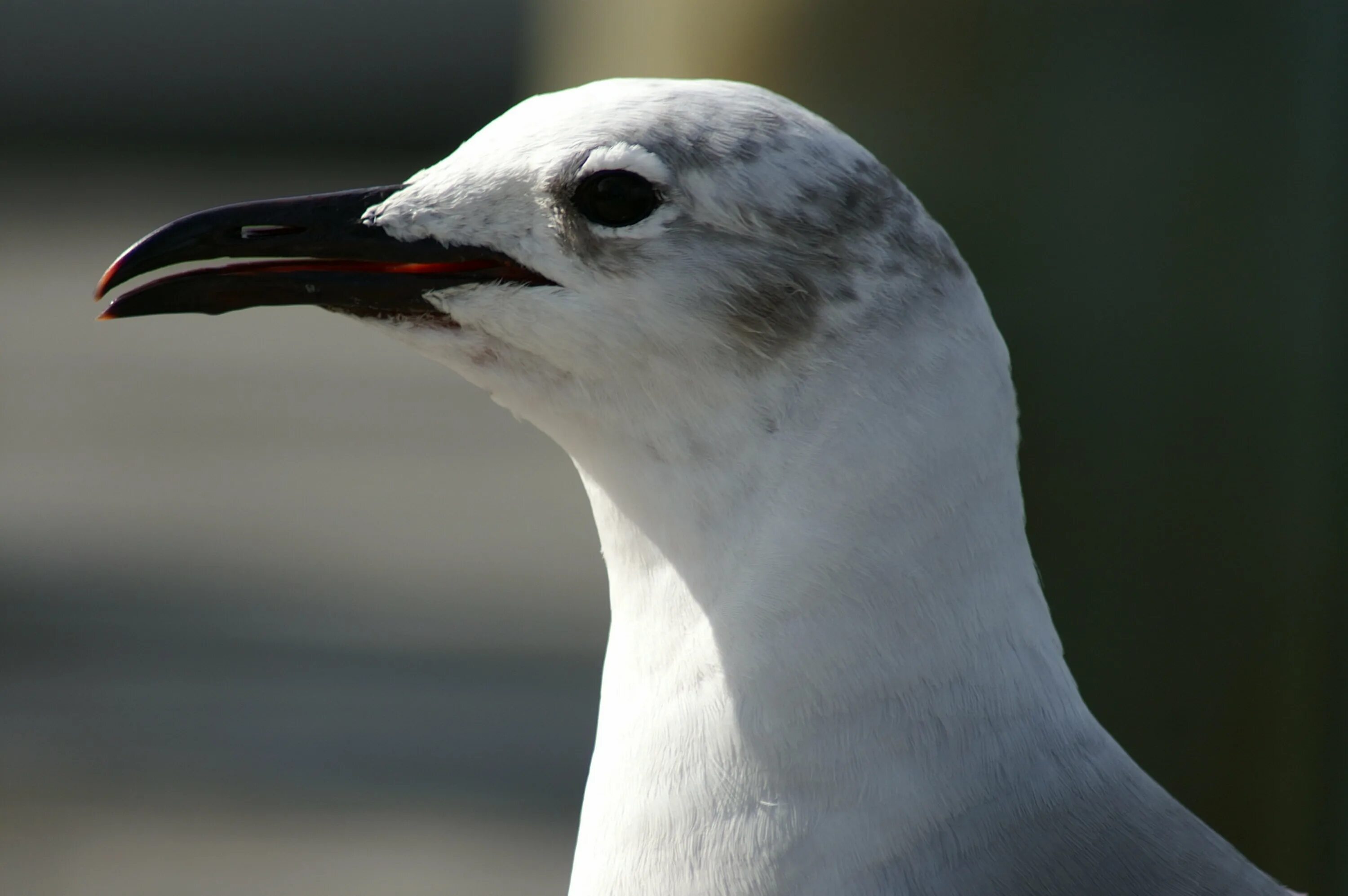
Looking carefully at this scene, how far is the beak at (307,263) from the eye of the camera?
1.30m

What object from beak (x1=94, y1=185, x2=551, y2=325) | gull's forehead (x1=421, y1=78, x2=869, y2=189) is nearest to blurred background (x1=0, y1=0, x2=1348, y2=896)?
gull's forehead (x1=421, y1=78, x2=869, y2=189)

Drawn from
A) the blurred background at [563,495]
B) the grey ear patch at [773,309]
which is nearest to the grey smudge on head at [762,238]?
the grey ear patch at [773,309]

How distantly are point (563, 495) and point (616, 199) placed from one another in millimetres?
4315

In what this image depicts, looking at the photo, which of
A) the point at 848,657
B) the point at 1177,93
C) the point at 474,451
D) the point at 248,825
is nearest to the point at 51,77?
the point at 474,451

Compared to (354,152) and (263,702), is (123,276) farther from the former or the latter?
(354,152)

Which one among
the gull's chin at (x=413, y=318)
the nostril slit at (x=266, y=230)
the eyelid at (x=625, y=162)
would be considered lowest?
the gull's chin at (x=413, y=318)

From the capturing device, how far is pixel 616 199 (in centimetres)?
126

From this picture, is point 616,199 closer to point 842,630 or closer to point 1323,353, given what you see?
point 842,630

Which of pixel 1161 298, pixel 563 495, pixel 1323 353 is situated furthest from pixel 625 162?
pixel 563 495

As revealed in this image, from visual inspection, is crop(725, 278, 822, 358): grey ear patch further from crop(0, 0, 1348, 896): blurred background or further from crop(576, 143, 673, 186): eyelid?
crop(0, 0, 1348, 896): blurred background

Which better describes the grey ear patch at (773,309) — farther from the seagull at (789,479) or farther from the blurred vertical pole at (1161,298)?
the blurred vertical pole at (1161,298)

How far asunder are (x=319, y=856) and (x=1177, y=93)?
2353mm

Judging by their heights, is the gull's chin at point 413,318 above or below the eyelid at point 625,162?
below

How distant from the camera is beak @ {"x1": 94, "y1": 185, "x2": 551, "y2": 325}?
1.30 meters
